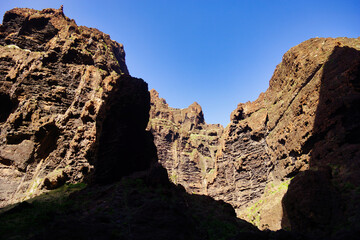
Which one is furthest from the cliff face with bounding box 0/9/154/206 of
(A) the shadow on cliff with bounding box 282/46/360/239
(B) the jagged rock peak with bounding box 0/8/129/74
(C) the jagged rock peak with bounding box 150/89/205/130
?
(C) the jagged rock peak with bounding box 150/89/205/130

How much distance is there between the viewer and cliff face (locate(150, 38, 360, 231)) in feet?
51.4

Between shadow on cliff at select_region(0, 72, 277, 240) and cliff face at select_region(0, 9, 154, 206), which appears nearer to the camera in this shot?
shadow on cliff at select_region(0, 72, 277, 240)

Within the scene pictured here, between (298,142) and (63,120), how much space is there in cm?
3562

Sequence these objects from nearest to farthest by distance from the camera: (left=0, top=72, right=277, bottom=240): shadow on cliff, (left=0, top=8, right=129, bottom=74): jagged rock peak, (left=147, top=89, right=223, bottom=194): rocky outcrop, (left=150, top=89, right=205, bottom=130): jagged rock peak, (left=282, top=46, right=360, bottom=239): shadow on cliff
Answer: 1. (left=0, top=72, right=277, bottom=240): shadow on cliff
2. (left=282, top=46, right=360, bottom=239): shadow on cliff
3. (left=0, top=8, right=129, bottom=74): jagged rock peak
4. (left=147, top=89, right=223, bottom=194): rocky outcrop
5. (left=150, top=89, right=205, bottom=130): jagged rock peak

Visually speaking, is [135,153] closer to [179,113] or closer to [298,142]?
[298,142]

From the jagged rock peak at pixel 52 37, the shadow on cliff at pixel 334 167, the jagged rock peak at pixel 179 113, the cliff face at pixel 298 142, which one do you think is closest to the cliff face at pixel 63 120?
the jagged rock peak at pixel 52 37

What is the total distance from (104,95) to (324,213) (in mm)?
28083

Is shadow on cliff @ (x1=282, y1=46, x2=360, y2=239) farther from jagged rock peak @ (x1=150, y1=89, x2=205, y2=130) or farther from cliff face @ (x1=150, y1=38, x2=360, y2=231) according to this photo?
jagged rock peak @ (x1=150, y1=89, x2=205, y2=130)

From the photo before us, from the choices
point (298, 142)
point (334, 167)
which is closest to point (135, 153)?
point (334, 167)

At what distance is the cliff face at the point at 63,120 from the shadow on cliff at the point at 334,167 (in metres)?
14.7

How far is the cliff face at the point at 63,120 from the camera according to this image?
70.2 ft

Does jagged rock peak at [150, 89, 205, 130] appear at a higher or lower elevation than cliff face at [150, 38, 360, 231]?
higher

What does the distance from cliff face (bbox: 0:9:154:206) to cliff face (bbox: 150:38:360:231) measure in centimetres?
1663

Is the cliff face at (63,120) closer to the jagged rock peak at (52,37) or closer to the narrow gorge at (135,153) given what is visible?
the narrow gorge at (135,153)
